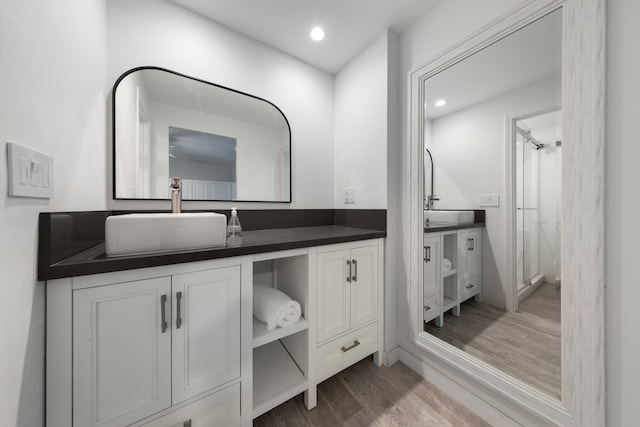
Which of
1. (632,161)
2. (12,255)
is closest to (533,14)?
(632,161)

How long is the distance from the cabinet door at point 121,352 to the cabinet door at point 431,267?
4.61 feet

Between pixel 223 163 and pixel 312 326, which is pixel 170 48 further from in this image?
pixel 312 326

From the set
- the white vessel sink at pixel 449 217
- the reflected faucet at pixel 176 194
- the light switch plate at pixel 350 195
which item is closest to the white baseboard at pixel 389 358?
the white vessel sink at pixel 449 217

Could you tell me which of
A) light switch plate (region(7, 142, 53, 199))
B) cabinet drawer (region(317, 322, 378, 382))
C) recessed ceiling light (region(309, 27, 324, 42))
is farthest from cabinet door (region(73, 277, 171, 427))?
recessed ceiling light (region(309, 27, 324, 42))

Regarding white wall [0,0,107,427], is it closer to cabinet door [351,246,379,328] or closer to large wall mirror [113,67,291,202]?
large wall mirror [113,67,291,202]

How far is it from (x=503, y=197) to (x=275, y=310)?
4.31ft

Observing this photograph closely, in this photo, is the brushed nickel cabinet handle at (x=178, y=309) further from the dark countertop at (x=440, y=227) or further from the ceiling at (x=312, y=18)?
the ceiling at (x=312, y=18)

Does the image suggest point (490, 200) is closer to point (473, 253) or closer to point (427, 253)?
point (473, 253)

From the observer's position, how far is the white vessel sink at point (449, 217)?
51.7 inches

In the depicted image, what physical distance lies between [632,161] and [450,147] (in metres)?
0.72

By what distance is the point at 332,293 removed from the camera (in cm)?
125

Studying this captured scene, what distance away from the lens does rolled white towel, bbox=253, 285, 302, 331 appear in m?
1.10

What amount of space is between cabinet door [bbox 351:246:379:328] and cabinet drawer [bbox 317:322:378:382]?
7 centimetres

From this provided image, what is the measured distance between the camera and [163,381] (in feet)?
2.65
